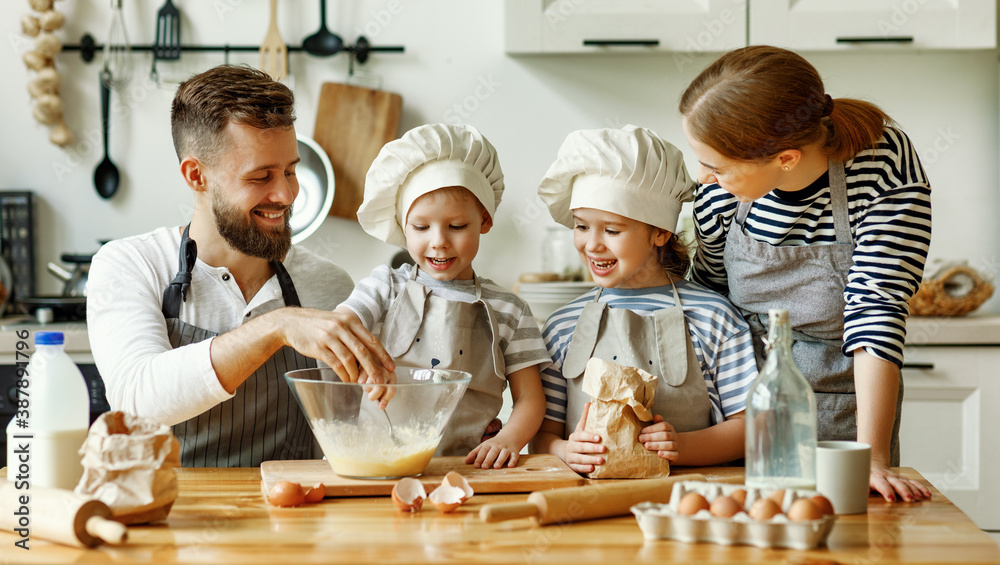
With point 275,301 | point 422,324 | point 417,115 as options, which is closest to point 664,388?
point 422,324

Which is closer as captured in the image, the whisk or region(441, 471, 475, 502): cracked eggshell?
region(441, 471, 475, 502): cracked eggshell

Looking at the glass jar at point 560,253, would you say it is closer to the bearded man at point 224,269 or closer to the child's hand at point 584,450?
the bearded man at point 224,269

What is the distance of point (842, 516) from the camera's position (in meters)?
1.00

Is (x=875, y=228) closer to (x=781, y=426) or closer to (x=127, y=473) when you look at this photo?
(x=781, y=426)

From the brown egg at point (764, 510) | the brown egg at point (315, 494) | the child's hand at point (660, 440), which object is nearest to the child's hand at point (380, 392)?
the brown egg at point (315, 494)

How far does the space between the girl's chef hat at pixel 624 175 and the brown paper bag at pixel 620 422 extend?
36 centimetres

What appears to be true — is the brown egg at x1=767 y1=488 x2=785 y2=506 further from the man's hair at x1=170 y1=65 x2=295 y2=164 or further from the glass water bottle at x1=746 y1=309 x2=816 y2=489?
the man's hair at x1=170 y1=65 x2=295 y2=164

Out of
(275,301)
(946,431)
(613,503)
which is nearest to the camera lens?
(613,503)

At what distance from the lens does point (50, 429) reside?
102cm

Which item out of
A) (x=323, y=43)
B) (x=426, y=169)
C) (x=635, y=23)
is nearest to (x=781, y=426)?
(x=426, y=169)

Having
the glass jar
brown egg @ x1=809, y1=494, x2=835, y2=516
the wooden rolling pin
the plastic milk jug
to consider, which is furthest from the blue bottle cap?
the glass jar

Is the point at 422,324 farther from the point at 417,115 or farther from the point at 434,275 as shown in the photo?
the point at 417,115

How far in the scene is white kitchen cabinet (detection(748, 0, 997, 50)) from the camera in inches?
101

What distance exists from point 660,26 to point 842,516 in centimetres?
191
